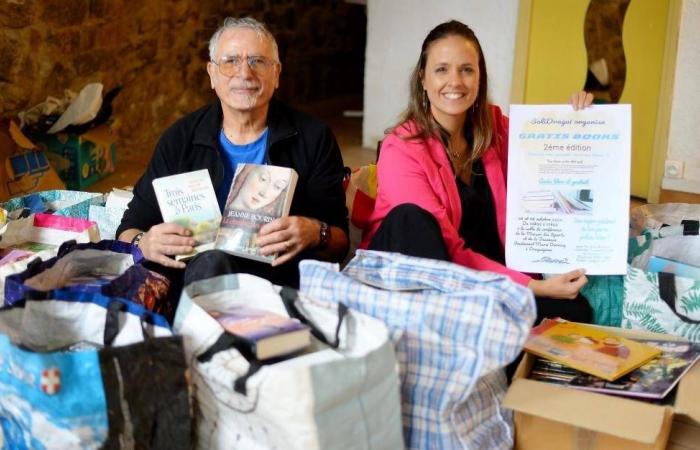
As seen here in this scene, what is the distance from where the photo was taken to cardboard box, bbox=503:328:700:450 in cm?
146

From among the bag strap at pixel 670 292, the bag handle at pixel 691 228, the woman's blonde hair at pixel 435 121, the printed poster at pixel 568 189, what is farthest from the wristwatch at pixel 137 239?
the bag handle at pixel 691 228

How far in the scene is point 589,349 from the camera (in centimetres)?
174

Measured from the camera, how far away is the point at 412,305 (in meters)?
1.48

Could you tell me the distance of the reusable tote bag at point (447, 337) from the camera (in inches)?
56.3

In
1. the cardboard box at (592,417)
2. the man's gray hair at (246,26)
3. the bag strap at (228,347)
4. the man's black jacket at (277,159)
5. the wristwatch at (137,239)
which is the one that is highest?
the man's gray hair at (246,26)

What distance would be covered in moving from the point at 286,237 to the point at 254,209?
97mm

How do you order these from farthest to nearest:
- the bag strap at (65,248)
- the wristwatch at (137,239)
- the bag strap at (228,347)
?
the wristwatch at (137,239), the bag strap at (65,248), the bag strap at (228,347)

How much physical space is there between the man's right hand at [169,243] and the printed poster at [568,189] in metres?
0.81

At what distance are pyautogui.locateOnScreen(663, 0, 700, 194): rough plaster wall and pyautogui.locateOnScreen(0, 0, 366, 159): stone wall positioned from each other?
9.25 ft

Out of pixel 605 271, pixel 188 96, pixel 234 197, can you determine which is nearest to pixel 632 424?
pixel 605 271

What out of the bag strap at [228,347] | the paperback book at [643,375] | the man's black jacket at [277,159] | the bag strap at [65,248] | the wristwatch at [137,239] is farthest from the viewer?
the man's black jacket at [277,159]

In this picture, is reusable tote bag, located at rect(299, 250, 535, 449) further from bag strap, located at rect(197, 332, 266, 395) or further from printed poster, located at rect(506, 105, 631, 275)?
printed poster, located at rect(506, 105, 631, 275)

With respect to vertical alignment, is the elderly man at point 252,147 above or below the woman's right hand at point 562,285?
above

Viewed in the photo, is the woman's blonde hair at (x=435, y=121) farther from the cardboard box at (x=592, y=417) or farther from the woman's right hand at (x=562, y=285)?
the cardboard box at (x=592, y=417)
